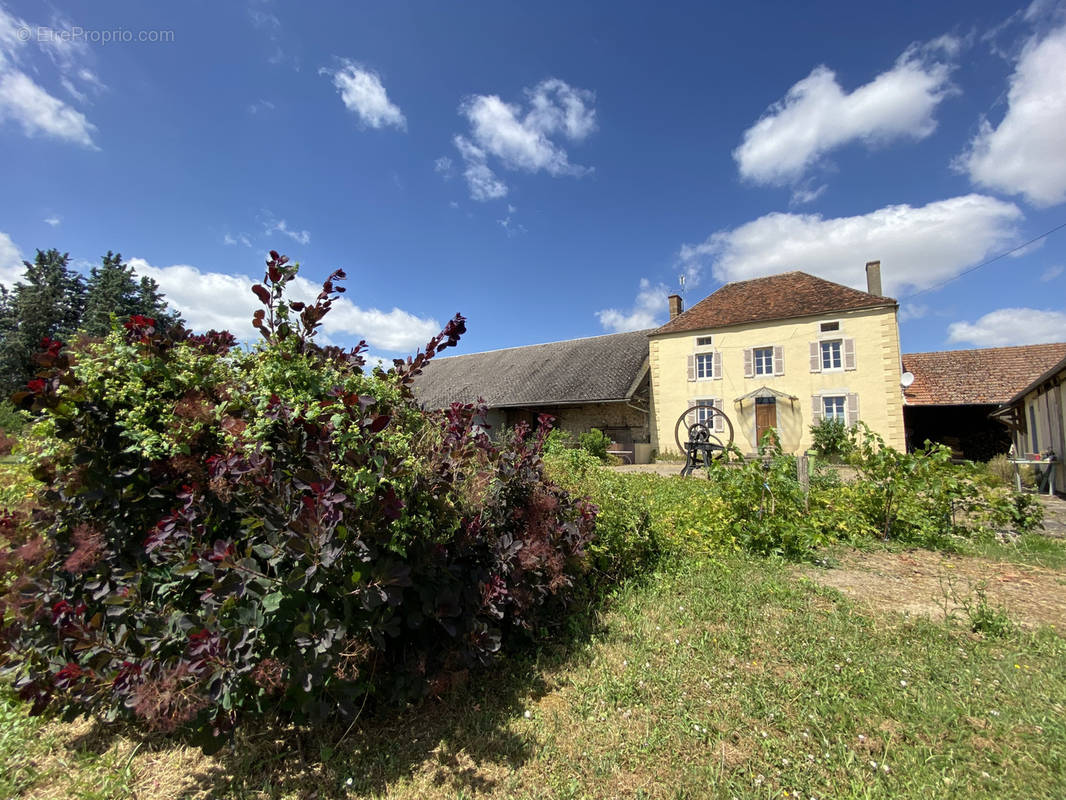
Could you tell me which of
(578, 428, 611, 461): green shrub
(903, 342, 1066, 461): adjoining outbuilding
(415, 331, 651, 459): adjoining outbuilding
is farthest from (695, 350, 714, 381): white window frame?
(903, 342, 1066, 461): adjoining outbuilding

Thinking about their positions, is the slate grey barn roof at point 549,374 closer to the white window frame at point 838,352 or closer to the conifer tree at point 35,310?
the white window frame at point 838,352

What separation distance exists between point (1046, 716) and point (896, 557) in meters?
2.64

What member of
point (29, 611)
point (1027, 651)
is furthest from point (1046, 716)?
point (29, 611)

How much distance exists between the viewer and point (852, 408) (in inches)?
593

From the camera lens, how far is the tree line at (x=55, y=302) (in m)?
29.1

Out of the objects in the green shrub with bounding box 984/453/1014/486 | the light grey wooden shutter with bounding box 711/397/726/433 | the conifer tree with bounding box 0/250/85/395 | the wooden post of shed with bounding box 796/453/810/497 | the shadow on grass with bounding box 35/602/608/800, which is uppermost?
the conifer tree with bounding box 0/250/85/395

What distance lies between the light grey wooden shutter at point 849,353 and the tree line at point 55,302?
122 ft

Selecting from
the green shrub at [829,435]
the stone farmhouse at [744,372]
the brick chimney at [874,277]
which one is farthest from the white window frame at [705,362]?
the brick chimney at [874,277]

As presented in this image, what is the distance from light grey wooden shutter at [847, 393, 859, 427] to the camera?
49.0 feet

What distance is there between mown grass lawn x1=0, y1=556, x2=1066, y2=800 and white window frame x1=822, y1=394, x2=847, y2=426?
14.3 metres

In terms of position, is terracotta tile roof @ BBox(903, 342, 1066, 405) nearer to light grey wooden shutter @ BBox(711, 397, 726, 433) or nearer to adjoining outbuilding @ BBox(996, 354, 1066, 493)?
adjoining outbuilding @ BBox(996, 354, 1066, 493)

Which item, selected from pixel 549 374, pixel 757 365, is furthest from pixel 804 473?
pixel 549 374

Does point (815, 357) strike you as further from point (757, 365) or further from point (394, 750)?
point (394, 750)

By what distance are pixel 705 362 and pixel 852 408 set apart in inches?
191
